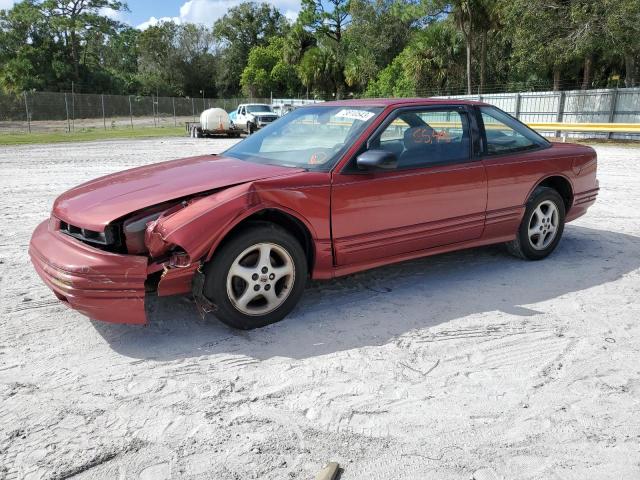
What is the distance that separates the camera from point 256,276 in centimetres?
358

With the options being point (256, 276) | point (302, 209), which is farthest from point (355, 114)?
point (256, 276)

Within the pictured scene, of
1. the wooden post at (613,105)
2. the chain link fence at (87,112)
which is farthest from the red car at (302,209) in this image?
the chain link fence at (87,112)

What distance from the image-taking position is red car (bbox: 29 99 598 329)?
3.30 m

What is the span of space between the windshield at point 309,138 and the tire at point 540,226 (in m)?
1.88

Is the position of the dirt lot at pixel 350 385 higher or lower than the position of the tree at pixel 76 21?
lower

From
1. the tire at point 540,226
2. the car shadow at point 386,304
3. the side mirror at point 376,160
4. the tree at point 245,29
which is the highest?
the tree at point 245,29

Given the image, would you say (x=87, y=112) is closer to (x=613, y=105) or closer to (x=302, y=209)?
(x=613, y=105)

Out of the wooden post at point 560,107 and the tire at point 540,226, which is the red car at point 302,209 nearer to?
the tire at point 540,226

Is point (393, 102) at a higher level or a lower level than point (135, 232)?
higher

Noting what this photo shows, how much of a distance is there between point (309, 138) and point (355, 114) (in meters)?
0.42

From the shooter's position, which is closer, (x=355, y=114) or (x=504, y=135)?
(x=355, y=114)

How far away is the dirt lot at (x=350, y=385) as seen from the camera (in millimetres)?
2406

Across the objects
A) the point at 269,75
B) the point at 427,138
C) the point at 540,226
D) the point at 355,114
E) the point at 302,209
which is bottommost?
the point at 540,226

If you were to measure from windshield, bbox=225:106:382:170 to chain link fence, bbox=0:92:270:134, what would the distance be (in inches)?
1084
